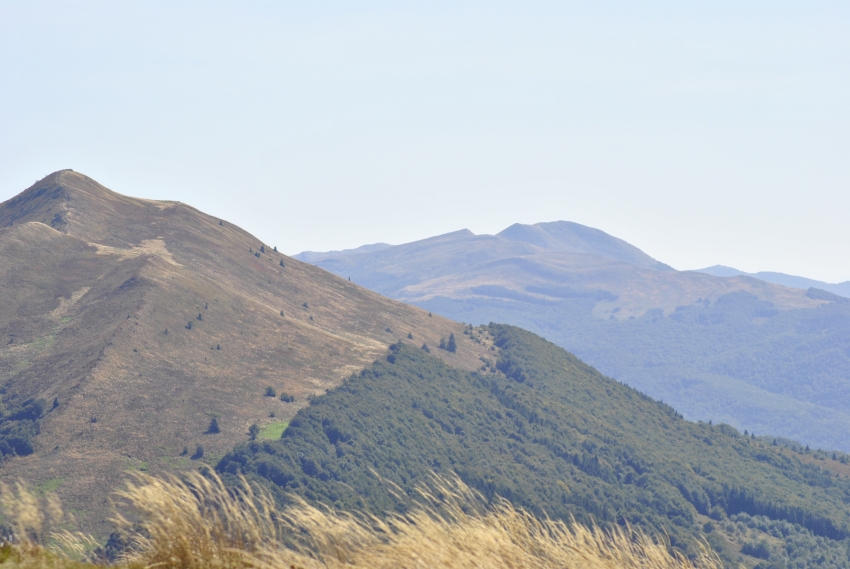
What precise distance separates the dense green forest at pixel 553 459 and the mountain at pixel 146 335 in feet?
21.1

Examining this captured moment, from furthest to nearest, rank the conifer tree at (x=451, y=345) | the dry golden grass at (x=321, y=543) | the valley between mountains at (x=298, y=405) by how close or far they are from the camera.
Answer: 1. the conifer tree at (x=451, y=345)
2. the valley between mountains at (x=298, y=405)
3. the dry golden grass at (x=321, y=543)

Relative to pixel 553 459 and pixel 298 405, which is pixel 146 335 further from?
pixel 553 459

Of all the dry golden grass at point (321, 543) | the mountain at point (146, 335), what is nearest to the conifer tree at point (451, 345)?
the mountain at point (146, 335)

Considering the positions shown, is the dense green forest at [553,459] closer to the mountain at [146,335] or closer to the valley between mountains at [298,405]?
the valley between mountains at [298,405]

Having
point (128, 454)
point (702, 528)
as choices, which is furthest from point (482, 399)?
point (128, 454)

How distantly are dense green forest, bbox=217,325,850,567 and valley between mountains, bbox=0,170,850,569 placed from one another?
1.45ft

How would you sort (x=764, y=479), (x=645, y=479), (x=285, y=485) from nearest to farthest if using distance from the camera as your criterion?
(x=285, y=485) → (x=645, y=479) → (x=764, y=479)

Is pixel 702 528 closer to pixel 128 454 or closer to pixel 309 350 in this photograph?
pixel 309 350

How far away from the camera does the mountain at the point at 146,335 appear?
95.5 metres

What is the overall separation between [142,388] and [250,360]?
920 inches

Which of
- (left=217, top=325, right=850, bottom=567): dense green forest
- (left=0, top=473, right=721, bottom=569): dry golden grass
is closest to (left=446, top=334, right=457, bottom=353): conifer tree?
(left=217, top=325, right=850, bottom=567): dense green forest

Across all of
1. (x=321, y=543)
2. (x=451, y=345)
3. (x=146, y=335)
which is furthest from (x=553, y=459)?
(x=321, y=543)

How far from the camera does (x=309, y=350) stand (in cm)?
14200

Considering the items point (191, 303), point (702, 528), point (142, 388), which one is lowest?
point (702, 528)
